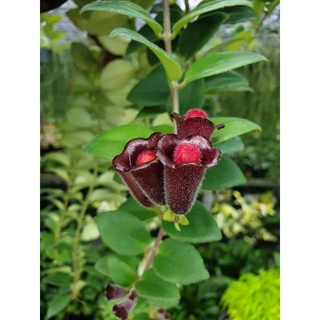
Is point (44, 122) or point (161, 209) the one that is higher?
Answer: point (161, 209)

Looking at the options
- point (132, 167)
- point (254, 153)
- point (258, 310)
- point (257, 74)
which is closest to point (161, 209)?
point (132, 167)

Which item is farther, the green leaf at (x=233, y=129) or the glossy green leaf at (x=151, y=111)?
the glossy green leaf at (x=151, y=111)

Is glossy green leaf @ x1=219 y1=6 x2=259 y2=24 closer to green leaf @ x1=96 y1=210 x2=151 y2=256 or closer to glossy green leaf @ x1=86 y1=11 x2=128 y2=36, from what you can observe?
glossy green leaf @ x1=86 y1=11 x2=128 y2=36

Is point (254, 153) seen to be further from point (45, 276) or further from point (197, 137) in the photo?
point (197, 137)

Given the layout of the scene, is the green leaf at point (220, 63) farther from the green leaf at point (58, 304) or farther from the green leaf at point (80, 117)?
the green leaf at point (58, 304)

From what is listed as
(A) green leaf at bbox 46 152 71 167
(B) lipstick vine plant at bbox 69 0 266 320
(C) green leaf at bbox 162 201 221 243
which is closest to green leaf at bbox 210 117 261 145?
(B) lipstick vine plant at bbox 69 0 266 320

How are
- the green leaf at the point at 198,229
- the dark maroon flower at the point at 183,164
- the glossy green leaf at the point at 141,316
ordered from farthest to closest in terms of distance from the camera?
the glossy green leaf at the point at 141,316 → the green leaf at the point at 198,229 → the dark maroon flower at the point at 183,164

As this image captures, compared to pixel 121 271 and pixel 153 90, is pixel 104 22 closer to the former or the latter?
pixel 153 90

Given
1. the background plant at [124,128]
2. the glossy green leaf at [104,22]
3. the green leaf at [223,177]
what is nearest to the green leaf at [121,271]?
the background plant at [124,128]
